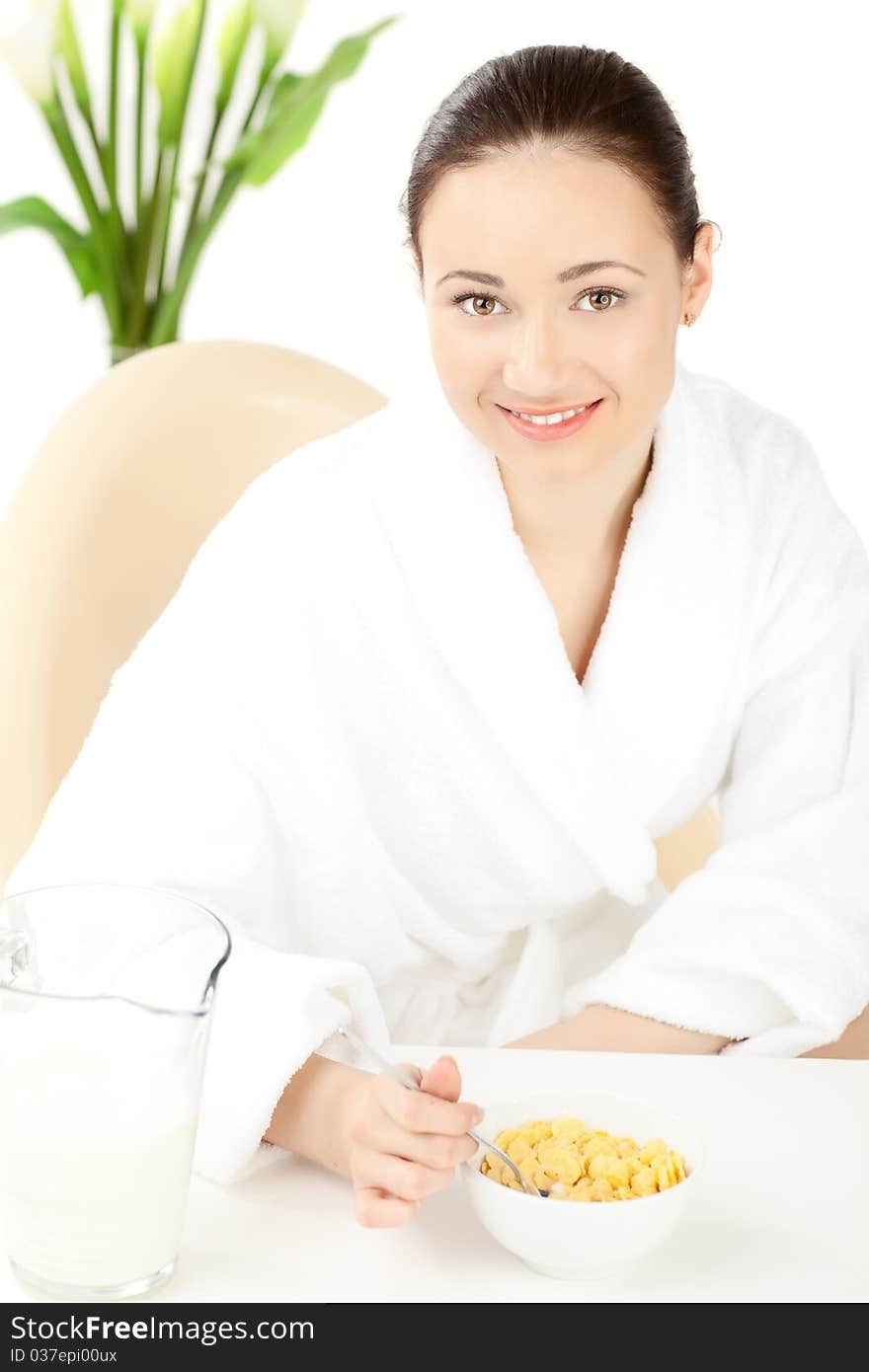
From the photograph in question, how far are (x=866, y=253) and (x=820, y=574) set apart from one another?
68.1 inches

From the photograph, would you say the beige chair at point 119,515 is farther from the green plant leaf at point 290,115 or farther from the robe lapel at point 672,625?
the green plant leaf at point 290,115

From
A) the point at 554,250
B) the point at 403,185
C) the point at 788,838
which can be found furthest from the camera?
the point at 403,185

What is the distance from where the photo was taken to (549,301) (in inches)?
47.6

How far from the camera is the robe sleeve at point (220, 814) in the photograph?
1.04 meters

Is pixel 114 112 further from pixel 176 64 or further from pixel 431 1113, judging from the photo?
pixel 431 1113

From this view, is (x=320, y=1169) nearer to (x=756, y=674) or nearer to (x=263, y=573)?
(x=263, y=573)

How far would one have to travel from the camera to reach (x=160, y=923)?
0.91 m

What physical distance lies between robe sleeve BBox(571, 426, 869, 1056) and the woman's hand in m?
0.39

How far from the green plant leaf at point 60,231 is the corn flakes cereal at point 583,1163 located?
209 cm

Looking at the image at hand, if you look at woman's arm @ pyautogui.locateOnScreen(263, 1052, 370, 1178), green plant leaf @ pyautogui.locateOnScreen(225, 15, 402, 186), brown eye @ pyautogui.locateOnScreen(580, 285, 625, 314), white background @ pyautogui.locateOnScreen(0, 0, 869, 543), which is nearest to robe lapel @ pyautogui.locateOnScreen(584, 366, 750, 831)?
brown eye @ pyautogui.locateOnScreen(580, 285, 625, 314)

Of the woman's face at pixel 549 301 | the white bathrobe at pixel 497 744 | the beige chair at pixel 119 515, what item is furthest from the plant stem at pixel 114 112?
the woman's face at pixel 549 301

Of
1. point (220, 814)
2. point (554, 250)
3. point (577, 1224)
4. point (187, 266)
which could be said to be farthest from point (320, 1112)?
Answer: point (187, 266)

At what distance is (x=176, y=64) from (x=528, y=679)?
1757 mm

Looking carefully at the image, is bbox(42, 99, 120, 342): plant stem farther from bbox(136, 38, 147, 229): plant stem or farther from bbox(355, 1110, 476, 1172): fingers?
bbox(355, 1110, 476, 1172): fingers
